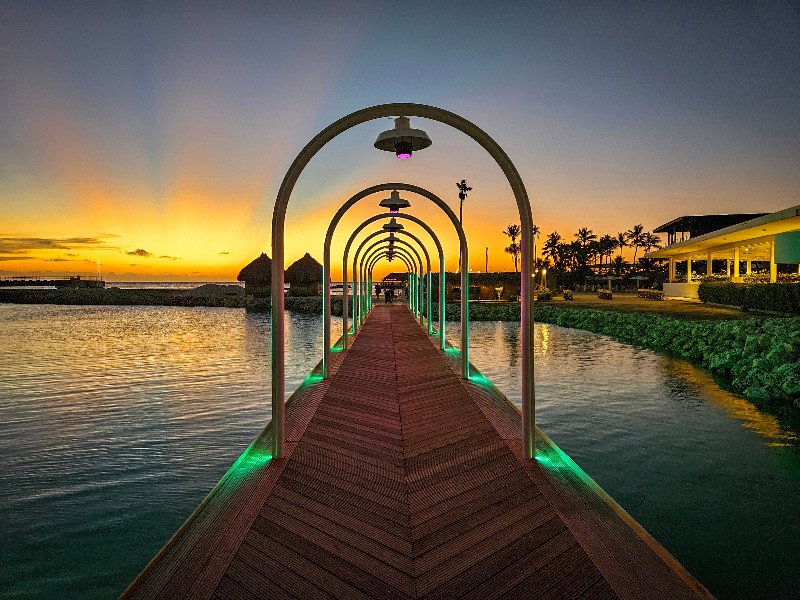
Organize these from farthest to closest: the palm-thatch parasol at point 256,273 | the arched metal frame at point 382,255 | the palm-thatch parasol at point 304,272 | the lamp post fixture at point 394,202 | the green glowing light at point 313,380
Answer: the palm-thatch parasol at point 256,273 < the palm-thatch parasol at point 304,272 < the arched metal frame at point 382,255 < the lamp post fixture at point 394,202 < the green glowing light at point 313,380

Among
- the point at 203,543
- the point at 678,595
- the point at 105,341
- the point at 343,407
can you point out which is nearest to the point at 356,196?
→ the point at 343,407

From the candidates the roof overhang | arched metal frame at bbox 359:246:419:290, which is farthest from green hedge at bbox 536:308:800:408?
arched metal frame at bbox 359:246:419:290

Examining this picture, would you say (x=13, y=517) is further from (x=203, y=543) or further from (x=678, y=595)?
(x=678, y=595)

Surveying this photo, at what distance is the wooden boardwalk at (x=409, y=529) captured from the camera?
7.80 ft

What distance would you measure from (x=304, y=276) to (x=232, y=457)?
48322mm

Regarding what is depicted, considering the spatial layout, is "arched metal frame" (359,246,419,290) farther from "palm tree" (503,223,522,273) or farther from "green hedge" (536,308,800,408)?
"palm tree" (503,223,522,273)

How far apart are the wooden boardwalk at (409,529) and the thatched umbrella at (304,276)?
5076cm

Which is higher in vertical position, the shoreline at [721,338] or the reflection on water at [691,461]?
the shoreline at [721,338]

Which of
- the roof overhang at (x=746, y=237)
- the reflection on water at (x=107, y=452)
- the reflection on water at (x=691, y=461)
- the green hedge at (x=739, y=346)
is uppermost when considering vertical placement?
the roof overhang at (x=746, y=237)

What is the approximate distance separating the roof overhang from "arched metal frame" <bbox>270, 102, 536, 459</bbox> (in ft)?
53.9

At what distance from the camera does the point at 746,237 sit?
22.2 m

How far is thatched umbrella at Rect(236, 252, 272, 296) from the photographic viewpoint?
2168 inches

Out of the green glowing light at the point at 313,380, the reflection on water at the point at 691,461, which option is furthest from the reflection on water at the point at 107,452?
the reflection on water at the point at 691,461

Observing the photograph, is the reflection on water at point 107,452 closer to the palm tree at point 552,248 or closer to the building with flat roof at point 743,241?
the building with flat roof at point 743,241
